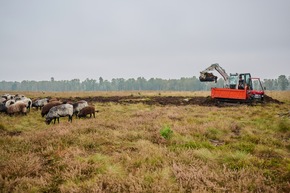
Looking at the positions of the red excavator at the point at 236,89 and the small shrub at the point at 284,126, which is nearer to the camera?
the small shrub at the point at 284,126

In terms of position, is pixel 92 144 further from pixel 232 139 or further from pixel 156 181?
pixel 232 139

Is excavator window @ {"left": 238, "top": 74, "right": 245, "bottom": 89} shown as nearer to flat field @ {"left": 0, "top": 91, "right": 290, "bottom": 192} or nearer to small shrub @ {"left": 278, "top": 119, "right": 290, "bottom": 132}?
small shrub @ {"left": 278, "top": 119, "right": 290, "bottom": 132}

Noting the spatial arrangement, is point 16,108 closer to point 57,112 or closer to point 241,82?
point 57,112

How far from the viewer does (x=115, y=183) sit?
4691 millimetres

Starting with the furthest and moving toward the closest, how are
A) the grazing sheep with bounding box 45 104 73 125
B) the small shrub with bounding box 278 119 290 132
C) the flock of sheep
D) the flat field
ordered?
the flock of sheep
the grazing sheep with bounding box 45 104 73 125
the small shrub with bounding box 278 119 290 132
the flat field

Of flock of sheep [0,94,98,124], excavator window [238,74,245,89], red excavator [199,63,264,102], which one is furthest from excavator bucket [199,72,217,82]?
flock of sheep [0,94,98,124]

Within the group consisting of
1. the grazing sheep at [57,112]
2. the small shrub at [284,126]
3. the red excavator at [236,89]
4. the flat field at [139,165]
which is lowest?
the flat field at [139,165]

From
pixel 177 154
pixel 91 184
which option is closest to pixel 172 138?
pixel 177 154

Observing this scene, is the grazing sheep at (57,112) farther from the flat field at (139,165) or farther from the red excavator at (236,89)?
the red excavator at (236,89)

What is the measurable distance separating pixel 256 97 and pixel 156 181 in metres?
24.7

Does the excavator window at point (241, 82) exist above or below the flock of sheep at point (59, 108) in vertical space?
above

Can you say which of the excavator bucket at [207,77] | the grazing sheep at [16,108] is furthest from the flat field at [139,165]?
the excavator bucket at [207,77]

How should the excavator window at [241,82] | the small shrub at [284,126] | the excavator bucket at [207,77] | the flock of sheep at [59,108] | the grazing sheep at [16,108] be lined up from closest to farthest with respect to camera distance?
the small shrub at [284,126], the flock of sheep at [59,108], the grazing sheep at [16,108], the excavator bucket at [207,77], the excavator window at [241,82]

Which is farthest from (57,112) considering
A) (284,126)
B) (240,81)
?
(240,81)
